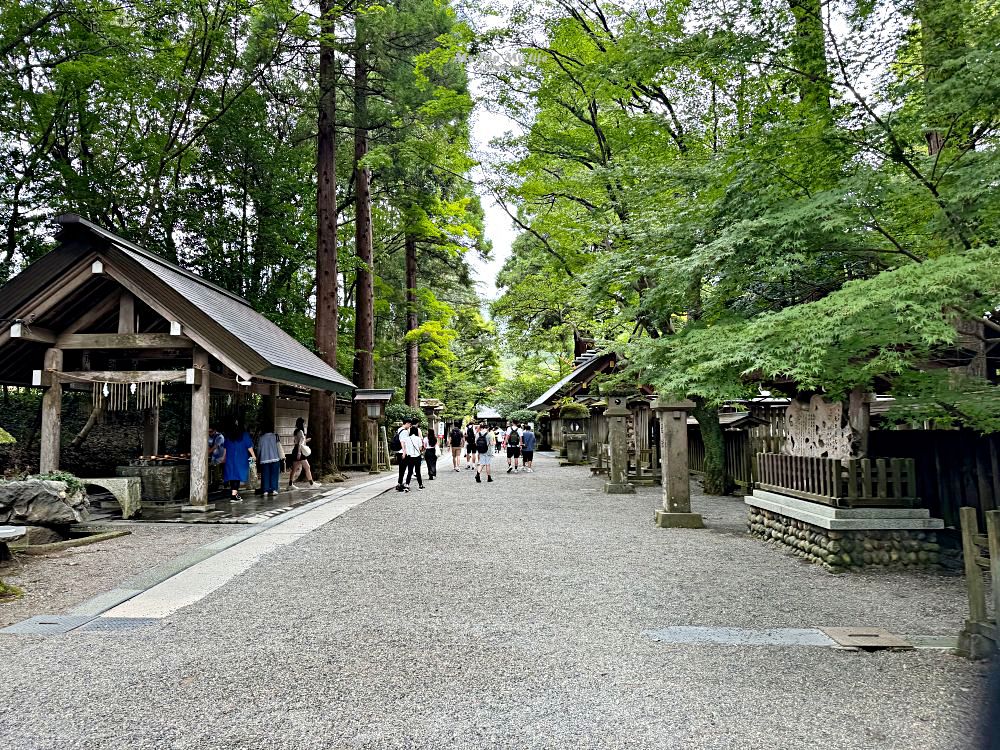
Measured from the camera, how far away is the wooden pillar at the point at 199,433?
1086 cm

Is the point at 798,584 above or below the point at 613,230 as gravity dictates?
below

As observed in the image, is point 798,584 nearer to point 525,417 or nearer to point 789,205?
point 789,205

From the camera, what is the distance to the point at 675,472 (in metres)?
9.92

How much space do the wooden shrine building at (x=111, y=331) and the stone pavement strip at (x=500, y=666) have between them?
14.8 ft

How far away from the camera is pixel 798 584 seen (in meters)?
6.35

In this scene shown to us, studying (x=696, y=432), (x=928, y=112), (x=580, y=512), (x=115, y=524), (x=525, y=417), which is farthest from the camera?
(x=525, y=417)

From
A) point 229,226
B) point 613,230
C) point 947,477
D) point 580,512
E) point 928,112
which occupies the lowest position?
point 580,512

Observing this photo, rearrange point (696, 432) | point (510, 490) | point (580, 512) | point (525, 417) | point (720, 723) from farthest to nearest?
point (525, 417) → point (696, 432) → point (510, 490) → point (580, 512) → point (720, 723)

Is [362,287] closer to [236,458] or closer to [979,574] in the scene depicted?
[236,458]

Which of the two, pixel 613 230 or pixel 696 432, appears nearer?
pixel 613 230

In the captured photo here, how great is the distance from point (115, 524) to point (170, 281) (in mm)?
4112

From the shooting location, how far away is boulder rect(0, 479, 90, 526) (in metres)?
8.12

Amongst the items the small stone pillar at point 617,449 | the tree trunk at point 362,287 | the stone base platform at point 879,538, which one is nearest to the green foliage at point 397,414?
the tree trunk at point 362,287

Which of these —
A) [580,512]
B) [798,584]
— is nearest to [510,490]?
[580,512]
